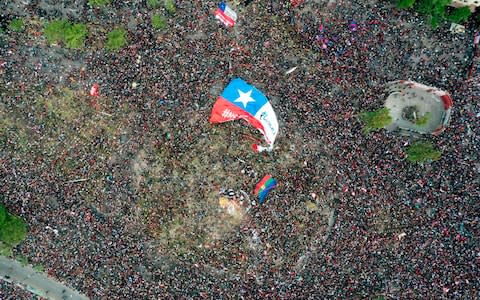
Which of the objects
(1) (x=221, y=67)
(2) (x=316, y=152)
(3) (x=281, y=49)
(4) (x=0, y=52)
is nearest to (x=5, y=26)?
(4) (x=0, y=52)

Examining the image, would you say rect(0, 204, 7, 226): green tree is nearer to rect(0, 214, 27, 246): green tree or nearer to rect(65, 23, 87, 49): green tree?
rect(0, 214, 27, 246): green tree

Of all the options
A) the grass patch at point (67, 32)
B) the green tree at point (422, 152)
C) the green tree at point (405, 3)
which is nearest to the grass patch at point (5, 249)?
the grass patch at point (67, 32)

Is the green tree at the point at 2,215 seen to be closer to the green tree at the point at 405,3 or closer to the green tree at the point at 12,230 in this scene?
the green tree at the point at 12,230

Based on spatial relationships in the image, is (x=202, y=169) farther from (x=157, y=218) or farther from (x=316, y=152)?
(x=316, y=152)

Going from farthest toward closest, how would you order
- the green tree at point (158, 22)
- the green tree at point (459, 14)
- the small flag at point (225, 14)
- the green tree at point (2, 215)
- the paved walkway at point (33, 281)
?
the paved walkway at point (33, 281), the small flag at point (225, 14), the green tree at point (158, 22), the green tree at point (459, 14), the green tree at point (2, 215)

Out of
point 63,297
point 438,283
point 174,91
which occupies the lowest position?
point 63,297

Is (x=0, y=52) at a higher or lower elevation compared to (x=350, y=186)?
higher
